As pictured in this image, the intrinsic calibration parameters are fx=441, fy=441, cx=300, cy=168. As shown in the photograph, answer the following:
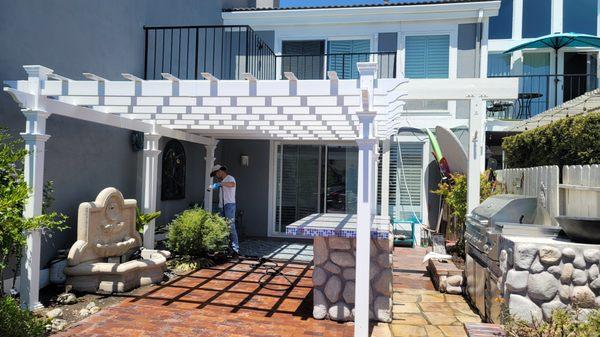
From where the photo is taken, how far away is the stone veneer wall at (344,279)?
16.0 feet

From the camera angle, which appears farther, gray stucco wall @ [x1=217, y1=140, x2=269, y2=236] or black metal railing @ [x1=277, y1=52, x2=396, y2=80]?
gray stucco wall @ [x1=217, y1=140, x2=269, y2=236]

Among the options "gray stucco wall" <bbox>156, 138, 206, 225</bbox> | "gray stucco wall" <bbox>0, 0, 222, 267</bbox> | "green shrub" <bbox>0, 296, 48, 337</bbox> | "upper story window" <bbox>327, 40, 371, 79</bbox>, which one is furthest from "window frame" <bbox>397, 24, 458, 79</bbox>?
"green shrub" <bbox>0, 296, 48, 337</bbox>

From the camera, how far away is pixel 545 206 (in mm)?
5309

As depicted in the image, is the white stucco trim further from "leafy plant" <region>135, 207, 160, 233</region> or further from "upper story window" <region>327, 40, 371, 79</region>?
"leafy plant" <region>135, 207, 160, 233</region>

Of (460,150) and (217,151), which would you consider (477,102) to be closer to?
(460,150)

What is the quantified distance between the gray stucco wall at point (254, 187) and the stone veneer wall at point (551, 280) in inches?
306

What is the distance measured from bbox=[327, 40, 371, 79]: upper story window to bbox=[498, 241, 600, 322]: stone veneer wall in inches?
292

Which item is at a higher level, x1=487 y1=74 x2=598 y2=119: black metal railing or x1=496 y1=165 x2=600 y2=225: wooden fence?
x1=487 y1=74 x2=598 y2=119: black metal railing

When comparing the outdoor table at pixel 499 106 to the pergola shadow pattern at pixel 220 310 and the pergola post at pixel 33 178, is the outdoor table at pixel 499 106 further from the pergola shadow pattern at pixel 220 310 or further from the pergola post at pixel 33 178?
the pergola post at pixel 33 178

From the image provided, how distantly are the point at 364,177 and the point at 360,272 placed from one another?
0.91 m

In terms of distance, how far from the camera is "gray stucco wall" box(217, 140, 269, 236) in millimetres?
10953

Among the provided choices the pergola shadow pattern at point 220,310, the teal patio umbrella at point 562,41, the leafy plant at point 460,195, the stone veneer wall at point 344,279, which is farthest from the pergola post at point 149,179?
the teal patio umbrella at point 562,41

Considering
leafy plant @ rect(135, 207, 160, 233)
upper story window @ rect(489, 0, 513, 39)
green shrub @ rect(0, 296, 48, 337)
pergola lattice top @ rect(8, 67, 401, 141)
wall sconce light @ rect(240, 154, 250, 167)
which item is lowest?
green shrub @ rect(0, 296, 48, 337)

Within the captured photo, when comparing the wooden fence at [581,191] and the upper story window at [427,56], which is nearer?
the wooden fence at [581,191]
